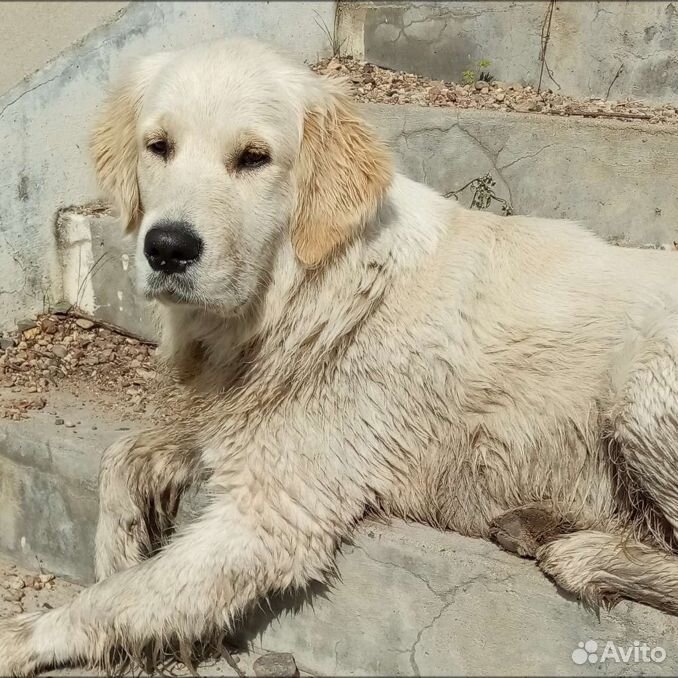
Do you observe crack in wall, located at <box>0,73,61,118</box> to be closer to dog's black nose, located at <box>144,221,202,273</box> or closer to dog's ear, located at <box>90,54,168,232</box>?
dog's ear, located at <box>90,54,168,232</box>

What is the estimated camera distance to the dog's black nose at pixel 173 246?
2814 mm

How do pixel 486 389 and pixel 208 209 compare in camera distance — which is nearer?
pixel 208 209

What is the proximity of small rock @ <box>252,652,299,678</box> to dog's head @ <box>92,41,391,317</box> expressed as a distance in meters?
1.35

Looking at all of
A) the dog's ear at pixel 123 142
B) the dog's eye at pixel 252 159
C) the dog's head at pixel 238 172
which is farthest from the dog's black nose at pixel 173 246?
the dog's ear at pixel 123 142

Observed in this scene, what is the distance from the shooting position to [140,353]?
4879 millimetres

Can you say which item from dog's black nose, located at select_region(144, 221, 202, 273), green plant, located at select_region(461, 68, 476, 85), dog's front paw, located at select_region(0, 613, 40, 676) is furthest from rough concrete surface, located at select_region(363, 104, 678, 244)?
Result: dog's front paw, located at select_region(0, 613, 40, 676)

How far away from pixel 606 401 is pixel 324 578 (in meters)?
1.24

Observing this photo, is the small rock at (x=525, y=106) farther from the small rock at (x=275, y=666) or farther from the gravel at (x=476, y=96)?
the small rock at (x=275, y=666)

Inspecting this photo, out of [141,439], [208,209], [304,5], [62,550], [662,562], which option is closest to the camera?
[208,209]

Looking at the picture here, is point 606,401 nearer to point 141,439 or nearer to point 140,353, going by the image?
point 141,439

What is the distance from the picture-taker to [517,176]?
499cm

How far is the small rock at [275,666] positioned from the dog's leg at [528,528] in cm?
92

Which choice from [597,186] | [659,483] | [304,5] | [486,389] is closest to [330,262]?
[486,389]

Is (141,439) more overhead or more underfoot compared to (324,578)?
more overhead
